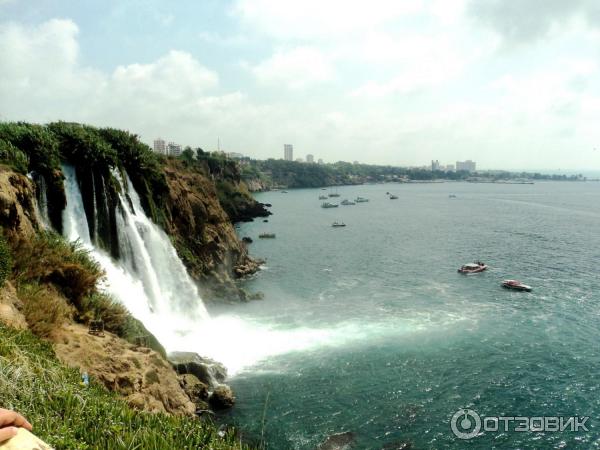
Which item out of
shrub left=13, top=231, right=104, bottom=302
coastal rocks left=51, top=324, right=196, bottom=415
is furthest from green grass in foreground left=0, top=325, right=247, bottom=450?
shrub left=13, top=231, right=104, bottom=302

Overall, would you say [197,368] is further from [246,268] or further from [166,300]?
[246,268]

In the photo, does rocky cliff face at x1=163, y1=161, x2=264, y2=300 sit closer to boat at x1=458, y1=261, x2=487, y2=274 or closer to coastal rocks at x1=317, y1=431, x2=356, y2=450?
coastal rocks at x1=317, y1=431, x2=356, y2=450

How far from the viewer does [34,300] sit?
18000mm

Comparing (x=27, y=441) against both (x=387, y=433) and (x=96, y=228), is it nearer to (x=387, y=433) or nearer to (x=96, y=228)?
(x=387, y=433)

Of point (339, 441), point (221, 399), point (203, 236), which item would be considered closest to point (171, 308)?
point (221, 399)

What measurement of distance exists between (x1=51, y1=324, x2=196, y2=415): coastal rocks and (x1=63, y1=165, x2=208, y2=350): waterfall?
646cm

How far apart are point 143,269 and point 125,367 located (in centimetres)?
1651

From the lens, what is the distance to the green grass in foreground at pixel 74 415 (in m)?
9.66

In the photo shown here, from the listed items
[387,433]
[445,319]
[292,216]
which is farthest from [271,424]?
[292,216]

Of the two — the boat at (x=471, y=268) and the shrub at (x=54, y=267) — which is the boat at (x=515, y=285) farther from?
the shrub at (x=54, y=267)

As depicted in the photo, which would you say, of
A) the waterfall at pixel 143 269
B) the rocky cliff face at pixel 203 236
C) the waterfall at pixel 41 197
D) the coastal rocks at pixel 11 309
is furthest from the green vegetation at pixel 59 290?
the rocky cliff face at pixel 203 236

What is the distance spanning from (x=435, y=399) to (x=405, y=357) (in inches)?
238

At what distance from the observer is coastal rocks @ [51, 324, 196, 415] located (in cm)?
1747

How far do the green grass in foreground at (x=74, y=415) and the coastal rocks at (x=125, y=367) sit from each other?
14.6ft
